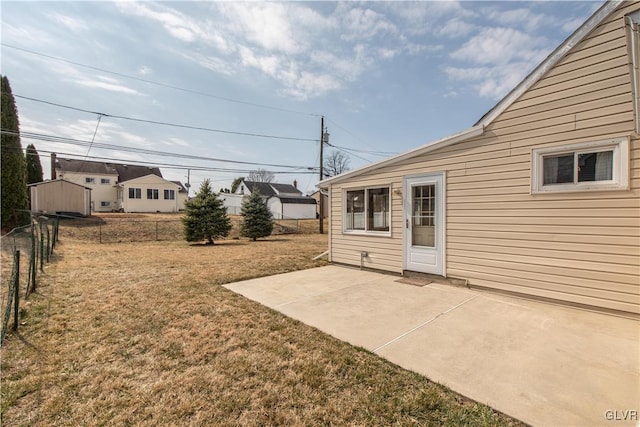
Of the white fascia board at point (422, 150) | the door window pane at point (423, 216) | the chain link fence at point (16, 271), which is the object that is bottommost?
the chain link fence at point (16, 271)

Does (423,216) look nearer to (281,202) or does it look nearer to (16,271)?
(16,271)

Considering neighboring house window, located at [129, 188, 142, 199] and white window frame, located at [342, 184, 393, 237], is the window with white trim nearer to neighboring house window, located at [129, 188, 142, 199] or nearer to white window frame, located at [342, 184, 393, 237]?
neighboring house window, located at [129, 188, 142, 199]

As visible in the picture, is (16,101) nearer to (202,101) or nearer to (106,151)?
(106,151)

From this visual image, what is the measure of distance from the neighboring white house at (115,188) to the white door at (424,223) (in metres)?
27.3

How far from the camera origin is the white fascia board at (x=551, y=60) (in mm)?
3773

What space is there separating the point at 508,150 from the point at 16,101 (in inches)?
857

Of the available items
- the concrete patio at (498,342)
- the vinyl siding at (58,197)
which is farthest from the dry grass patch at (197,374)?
the vinyl siding at (58,197)

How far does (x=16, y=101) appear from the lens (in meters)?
14.1

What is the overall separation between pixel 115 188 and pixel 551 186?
36776 mm

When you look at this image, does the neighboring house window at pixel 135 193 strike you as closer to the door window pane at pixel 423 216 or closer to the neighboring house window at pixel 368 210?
the neighboring house window at pixel 368 210

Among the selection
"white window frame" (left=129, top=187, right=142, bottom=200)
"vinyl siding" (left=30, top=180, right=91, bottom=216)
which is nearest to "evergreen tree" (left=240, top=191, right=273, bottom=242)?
"vinyl siding" (left=30, top=180, right=91, bottom=216)

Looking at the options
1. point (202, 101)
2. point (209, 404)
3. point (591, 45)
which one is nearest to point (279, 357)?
point (209, 404)

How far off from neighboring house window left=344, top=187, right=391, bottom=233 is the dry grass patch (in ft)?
12.1

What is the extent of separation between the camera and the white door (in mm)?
5555
